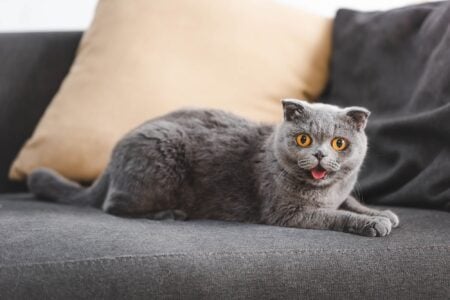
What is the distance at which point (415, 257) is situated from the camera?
3.68ft

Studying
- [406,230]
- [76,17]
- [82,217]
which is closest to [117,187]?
[82,217]

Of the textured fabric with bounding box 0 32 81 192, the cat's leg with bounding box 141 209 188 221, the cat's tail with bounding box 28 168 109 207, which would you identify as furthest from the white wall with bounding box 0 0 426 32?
the cat's leg with bounding box 141 209 188 221

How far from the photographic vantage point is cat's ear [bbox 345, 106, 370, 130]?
136cm

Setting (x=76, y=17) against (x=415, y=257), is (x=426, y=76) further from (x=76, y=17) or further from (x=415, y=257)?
(x=76, y=17)

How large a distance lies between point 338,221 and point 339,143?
186 millimetres

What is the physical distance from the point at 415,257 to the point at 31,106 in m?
1.42

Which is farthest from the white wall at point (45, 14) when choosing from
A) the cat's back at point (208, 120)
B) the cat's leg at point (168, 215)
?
the cat's leg at point (168, 215)

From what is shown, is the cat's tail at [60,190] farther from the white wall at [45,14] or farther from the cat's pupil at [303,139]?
the white wall at [45,14]

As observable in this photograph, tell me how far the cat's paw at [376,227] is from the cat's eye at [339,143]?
0.19m

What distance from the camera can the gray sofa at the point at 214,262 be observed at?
103 centimetres

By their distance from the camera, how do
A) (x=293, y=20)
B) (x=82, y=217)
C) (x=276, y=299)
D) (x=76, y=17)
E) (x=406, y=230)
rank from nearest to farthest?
(x=276, y=299), (x=406, y=230), (x=82, y=217), (x=293, y=20), (x=76, y=17)

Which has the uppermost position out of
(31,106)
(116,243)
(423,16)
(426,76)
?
(423,16)

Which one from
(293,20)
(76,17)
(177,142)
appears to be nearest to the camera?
(177,142)

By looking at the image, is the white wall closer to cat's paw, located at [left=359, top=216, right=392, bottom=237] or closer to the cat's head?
the cat's head
